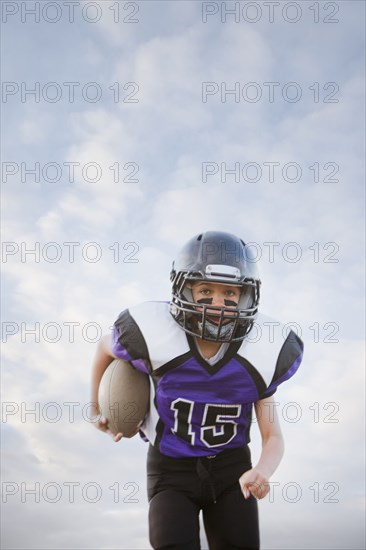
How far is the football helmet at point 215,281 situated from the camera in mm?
3951

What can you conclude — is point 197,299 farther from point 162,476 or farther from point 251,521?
point 251,521

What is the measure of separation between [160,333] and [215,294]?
1.54 feet

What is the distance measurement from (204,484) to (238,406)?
1.85 feet

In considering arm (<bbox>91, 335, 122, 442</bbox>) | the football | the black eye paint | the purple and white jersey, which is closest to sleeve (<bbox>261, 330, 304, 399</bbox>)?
the purple and white jersey

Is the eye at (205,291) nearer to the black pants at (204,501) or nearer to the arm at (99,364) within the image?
the arm at (99,364)

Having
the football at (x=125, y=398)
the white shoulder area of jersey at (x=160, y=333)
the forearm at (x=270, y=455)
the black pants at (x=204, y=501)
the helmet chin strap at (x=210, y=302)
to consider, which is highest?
the helmet chin strap at (x=210, y=302)

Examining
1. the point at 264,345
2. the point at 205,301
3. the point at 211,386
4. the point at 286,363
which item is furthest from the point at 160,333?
the point at 286,363

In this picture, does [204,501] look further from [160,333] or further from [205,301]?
[205,301]

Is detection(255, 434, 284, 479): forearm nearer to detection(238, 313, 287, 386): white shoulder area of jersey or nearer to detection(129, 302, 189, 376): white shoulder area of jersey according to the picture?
detection(238, 313, 287, 386): white shoulder area of jersey

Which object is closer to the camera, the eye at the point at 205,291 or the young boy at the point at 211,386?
the young boy at the point at 211,386

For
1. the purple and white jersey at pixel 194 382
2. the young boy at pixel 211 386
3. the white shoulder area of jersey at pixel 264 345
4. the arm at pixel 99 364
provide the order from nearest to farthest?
the young boy at pixel 211 386, the purple and white jersey at pixel 194 382, the white shoulder area of jersey at pixel 264 345, the arm at pixel 99 364

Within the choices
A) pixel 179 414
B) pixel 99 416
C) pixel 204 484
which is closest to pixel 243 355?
pixel 179 414

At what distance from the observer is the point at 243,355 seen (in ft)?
13.5

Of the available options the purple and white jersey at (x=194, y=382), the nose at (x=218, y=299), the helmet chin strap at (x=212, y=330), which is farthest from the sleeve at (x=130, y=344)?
the nose at (x=218, y=299)
